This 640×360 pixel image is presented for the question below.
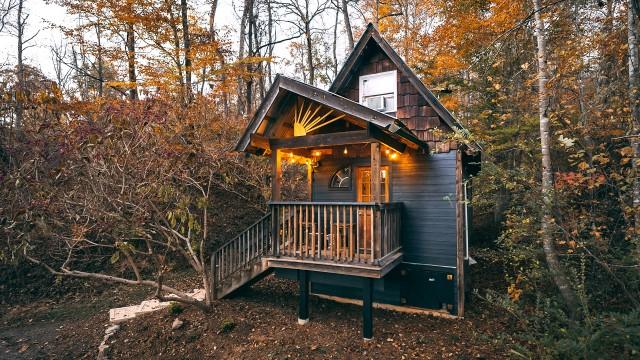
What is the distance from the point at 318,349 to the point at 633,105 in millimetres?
6650

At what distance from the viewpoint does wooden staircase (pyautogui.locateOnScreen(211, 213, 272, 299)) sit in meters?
7.12

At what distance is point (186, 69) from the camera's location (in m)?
12.4

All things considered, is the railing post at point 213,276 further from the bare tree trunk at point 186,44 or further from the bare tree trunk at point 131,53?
the bare tree trunk at point 131,53

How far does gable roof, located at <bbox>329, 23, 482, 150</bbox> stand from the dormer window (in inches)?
15.9

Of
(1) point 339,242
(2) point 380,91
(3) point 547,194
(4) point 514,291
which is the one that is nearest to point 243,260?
(1) point 339,242

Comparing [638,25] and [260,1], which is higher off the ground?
[260,1]

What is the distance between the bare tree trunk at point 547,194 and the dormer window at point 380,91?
3032 millimetres

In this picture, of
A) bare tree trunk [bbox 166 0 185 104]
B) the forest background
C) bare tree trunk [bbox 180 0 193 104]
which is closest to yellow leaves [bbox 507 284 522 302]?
the forest background

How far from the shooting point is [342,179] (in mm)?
8312

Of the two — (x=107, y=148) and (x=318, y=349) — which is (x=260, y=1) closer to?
(x=107, y=148)

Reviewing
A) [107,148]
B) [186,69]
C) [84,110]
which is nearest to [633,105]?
[107,148]

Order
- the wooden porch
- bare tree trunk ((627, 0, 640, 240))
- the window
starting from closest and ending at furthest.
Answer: bare tree trunk ((627, 0, 640, 240)) → the wooden porch → the window

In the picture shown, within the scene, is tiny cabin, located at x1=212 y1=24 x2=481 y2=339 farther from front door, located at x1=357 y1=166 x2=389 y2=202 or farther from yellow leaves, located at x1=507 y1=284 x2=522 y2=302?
yellow leaves, located at x1=507 y1=284 x2=522 y2=302

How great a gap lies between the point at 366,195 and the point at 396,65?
11.0 ft
